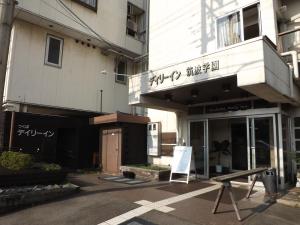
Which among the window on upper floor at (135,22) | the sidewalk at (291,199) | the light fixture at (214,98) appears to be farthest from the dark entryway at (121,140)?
the sidewalk at (291,199)

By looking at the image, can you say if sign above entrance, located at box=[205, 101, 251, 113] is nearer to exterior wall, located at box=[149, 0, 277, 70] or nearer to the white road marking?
exterior wall, located at box=[149, 0, 277, 70]

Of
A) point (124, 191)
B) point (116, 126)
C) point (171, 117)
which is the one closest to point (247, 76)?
point (124, 191)

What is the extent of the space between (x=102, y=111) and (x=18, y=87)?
15.2 feet

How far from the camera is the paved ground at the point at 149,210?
5.46 meters

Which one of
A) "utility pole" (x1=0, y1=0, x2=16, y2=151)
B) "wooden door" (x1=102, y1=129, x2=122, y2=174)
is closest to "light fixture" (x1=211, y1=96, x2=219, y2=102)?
"wooden door" (x1=102, y1=129, x2=122, y2=174)

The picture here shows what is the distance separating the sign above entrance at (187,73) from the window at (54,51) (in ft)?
20.3

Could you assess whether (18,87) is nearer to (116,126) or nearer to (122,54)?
(116,126)

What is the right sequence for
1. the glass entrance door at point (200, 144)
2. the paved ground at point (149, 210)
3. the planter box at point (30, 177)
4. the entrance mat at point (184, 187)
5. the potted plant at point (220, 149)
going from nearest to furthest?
the paved ground at point (149, 210) → the planter box at point (30, 177) → the entrance mat at point (184, 187) → the glass entrance door at point (200, 144) → the potted plant at point (220, 149)

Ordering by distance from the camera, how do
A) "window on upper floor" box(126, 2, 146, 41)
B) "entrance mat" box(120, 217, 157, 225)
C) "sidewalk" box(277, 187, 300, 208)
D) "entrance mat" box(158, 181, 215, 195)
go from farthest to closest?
"window on upper floor" box(126, 2, 146, 41) → "entrance mat" box(158, 181, 215, 195) → "sidewalk" box(277, 187, 300, 208) → "entrance mat" box(120, 217, 157, 225)

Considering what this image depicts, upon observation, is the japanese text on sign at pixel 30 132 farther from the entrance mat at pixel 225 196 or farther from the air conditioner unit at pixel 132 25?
the entrance mat at pixel 225 196

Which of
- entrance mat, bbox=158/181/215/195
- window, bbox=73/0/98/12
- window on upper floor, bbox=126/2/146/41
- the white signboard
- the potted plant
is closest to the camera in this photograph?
entrance mat, bbox=158/181/215/195

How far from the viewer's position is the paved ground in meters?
5.46

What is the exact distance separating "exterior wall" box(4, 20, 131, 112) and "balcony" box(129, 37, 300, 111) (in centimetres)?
472

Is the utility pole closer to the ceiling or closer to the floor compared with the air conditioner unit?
closer to the floor
